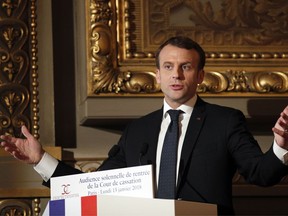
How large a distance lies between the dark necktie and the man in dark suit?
0.10 ft

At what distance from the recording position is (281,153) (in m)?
3.30

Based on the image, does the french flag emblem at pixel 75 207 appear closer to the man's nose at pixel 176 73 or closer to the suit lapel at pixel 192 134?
the suit lapel at pixel 192 134

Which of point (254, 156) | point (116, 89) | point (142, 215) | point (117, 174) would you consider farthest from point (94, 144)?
point (142, 215)

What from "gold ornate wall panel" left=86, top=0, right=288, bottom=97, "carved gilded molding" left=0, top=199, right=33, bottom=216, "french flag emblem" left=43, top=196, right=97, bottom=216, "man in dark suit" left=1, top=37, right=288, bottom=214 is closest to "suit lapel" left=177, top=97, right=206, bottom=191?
"man in dark suit" left=1, top=37, right=288, bottom=214

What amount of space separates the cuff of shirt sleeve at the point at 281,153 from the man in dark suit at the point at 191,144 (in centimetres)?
10

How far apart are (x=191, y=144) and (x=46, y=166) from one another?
0.69 m

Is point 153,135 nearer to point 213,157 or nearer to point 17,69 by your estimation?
point 213,157

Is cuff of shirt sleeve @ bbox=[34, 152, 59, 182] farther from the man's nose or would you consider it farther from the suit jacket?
the man's nose

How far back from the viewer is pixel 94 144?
4.44m

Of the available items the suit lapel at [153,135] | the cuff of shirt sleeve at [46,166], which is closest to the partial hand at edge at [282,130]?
the suit lapel at [153,135]

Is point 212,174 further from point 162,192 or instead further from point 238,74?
point 238,74

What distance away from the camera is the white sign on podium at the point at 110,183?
2715 millimetres

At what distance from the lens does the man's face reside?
372cm

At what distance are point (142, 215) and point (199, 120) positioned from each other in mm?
1285
